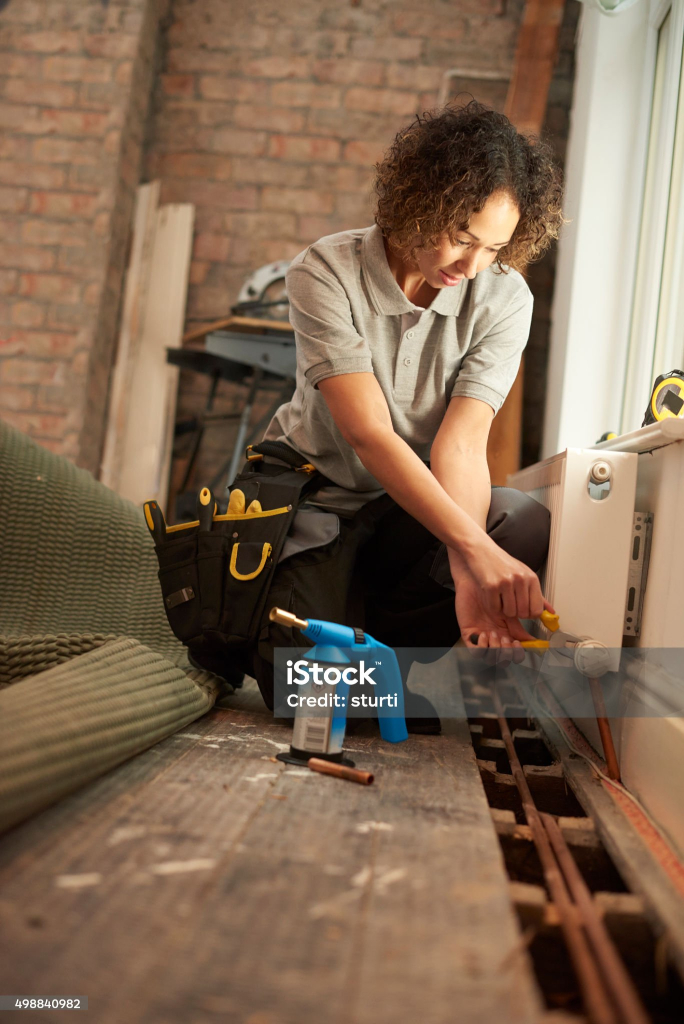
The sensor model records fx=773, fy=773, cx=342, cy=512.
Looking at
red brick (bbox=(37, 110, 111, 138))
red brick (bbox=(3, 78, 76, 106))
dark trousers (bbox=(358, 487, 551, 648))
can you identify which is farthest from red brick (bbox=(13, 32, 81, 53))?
dark trousers (bbox=(358, 487, 551, 648))

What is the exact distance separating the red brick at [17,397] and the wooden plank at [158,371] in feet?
1.16

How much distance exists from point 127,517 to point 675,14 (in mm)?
1914

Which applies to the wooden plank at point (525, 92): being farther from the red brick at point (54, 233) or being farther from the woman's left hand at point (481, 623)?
the red brick at point (54, 233)

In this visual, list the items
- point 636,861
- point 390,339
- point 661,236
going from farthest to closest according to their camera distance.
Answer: point 661,236
point 390,339
point 636,861

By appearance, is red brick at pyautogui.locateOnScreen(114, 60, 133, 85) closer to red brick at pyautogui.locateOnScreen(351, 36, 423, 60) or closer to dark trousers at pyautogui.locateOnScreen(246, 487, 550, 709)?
red brick at pyautogui.locateOnScreen(351, 36, 423, 60)

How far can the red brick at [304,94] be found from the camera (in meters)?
3.00

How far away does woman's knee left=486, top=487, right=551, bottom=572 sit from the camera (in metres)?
1.34

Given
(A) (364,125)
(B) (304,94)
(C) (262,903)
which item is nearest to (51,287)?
(B) (304,94)

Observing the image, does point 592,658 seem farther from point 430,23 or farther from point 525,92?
point 430,23

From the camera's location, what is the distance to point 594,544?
125 centimetres

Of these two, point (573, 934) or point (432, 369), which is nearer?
point (573, 934)

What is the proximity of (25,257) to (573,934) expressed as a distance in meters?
2.94

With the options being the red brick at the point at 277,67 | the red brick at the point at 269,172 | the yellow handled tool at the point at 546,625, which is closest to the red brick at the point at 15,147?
the red brick at the point at 269,172

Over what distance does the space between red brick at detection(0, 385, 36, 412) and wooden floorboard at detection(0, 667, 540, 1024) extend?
86.3 inches
